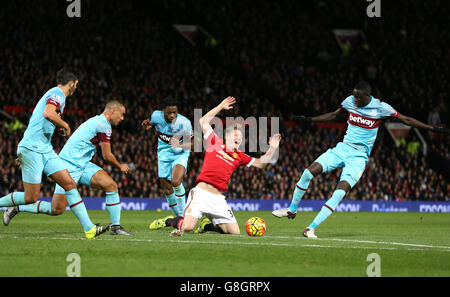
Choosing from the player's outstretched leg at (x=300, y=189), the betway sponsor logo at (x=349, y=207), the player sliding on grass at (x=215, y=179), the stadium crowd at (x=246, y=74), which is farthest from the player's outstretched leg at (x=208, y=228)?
the betway sponsor logo at (x=349, y=207)

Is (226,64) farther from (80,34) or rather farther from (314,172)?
(314,172)

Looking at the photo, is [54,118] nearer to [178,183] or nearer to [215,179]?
[215,179]

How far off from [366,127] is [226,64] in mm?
24199

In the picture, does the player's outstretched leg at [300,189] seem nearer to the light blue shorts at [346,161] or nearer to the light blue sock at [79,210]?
the light blue shorts at [346,161]

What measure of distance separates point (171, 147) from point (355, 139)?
395 cm

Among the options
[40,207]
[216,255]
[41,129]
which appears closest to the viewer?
[216,255]

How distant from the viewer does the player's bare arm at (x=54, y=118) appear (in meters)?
11.1

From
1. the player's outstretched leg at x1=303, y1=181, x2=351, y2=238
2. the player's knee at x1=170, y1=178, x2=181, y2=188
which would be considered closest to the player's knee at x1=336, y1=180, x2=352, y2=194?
the player's outstretched leg at x1=303, y1=181, x2=351, y2=238

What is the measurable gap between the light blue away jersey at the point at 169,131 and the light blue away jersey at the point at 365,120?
3530 mm

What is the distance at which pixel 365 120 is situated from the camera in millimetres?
13961

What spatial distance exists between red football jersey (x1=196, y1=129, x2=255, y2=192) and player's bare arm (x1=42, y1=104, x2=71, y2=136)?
2.46 metres

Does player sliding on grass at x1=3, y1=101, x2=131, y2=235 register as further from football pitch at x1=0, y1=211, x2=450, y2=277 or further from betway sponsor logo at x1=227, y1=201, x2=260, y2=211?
betway sponsor logo at x1=227, y1=201, x2=260, y2=211

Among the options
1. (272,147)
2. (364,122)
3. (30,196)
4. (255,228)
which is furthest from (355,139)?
(30,196)
